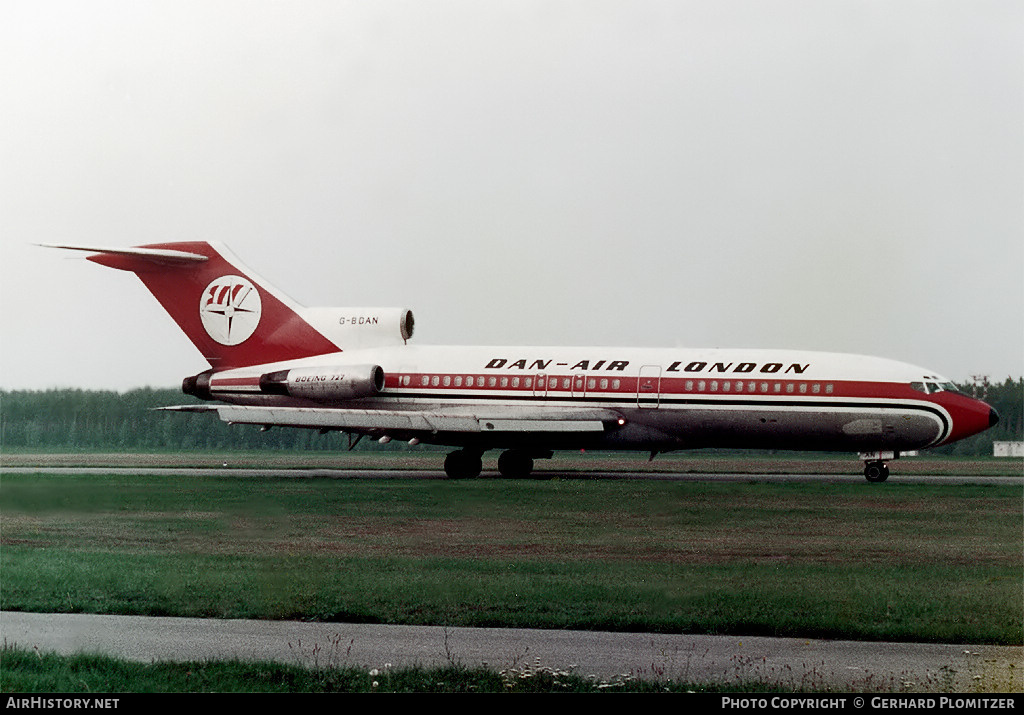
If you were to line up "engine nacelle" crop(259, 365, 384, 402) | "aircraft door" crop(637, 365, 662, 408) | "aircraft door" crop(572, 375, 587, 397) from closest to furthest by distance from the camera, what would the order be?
"aircraft door" crop(637, 365, 662, 408) → "aircraft door" crop(572, 375, 587, 397) → "engine nacelle" crop(259, 365, 384, 402)

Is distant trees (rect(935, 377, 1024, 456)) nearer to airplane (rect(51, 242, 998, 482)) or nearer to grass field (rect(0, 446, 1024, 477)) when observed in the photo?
grass field (rect(0, 446, 1024, 477))

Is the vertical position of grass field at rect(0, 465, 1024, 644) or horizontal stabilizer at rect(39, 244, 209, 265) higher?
horizontal stabilizer at rect(39, 244, 209, 265)

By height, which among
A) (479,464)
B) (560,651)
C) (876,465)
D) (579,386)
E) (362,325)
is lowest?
(560,651)

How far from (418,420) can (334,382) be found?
3.76m

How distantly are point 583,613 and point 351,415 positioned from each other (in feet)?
79.0

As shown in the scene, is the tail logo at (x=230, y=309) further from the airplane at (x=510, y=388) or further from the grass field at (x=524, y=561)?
the grass field at (x=524, y=561)

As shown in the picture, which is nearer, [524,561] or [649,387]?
[524,561]

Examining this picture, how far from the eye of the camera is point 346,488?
29.9 meters

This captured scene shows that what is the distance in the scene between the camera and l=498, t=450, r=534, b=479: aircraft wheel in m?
37.7

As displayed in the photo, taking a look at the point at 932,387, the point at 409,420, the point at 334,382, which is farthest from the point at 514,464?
the point at 932,387

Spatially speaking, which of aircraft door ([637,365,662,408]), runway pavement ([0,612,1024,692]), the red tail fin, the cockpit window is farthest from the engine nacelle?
runway pavement ([0,612,1024,692])

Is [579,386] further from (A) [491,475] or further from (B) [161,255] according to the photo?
(B) [161,255]

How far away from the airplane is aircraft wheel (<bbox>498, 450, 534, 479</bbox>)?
1.3 inches

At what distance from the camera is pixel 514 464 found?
124 ft
